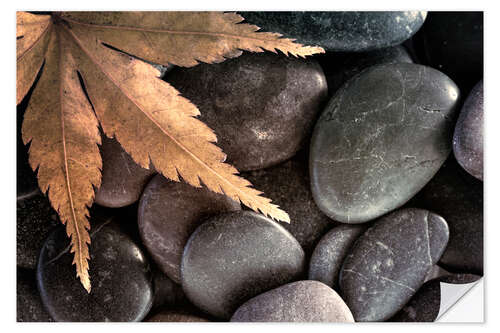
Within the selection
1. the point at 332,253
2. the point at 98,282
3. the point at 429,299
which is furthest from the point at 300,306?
the point at 98,282

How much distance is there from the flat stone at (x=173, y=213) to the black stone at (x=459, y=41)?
46 cm

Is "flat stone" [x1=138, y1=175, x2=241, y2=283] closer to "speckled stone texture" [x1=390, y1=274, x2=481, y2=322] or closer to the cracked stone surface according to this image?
the cracked stone surface

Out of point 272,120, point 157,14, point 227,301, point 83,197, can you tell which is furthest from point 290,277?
point 157,14

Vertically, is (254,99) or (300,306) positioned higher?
(254,99)

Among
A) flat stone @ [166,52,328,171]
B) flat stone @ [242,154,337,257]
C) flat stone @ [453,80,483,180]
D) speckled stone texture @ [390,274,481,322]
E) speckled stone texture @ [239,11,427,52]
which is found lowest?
speckled stone texture @ [390,274,481,322]

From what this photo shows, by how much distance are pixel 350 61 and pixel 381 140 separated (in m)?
0.16

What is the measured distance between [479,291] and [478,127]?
11.6 inches

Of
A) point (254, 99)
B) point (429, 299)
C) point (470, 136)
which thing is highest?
point (254, 99)

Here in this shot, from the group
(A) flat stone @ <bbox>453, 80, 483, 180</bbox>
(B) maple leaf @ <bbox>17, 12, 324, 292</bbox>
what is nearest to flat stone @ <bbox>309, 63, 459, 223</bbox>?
(A) flat stone @ <bbox>453, 80, 483, 180</bbox>

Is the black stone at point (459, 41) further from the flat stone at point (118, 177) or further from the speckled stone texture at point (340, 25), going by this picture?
the flat stone at point (118, 177)

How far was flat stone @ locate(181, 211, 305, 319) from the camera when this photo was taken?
0.79 meters

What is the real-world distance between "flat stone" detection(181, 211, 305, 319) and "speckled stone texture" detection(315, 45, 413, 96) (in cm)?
29

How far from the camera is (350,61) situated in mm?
818

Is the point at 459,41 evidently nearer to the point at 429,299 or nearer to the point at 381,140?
the point at 381,140
